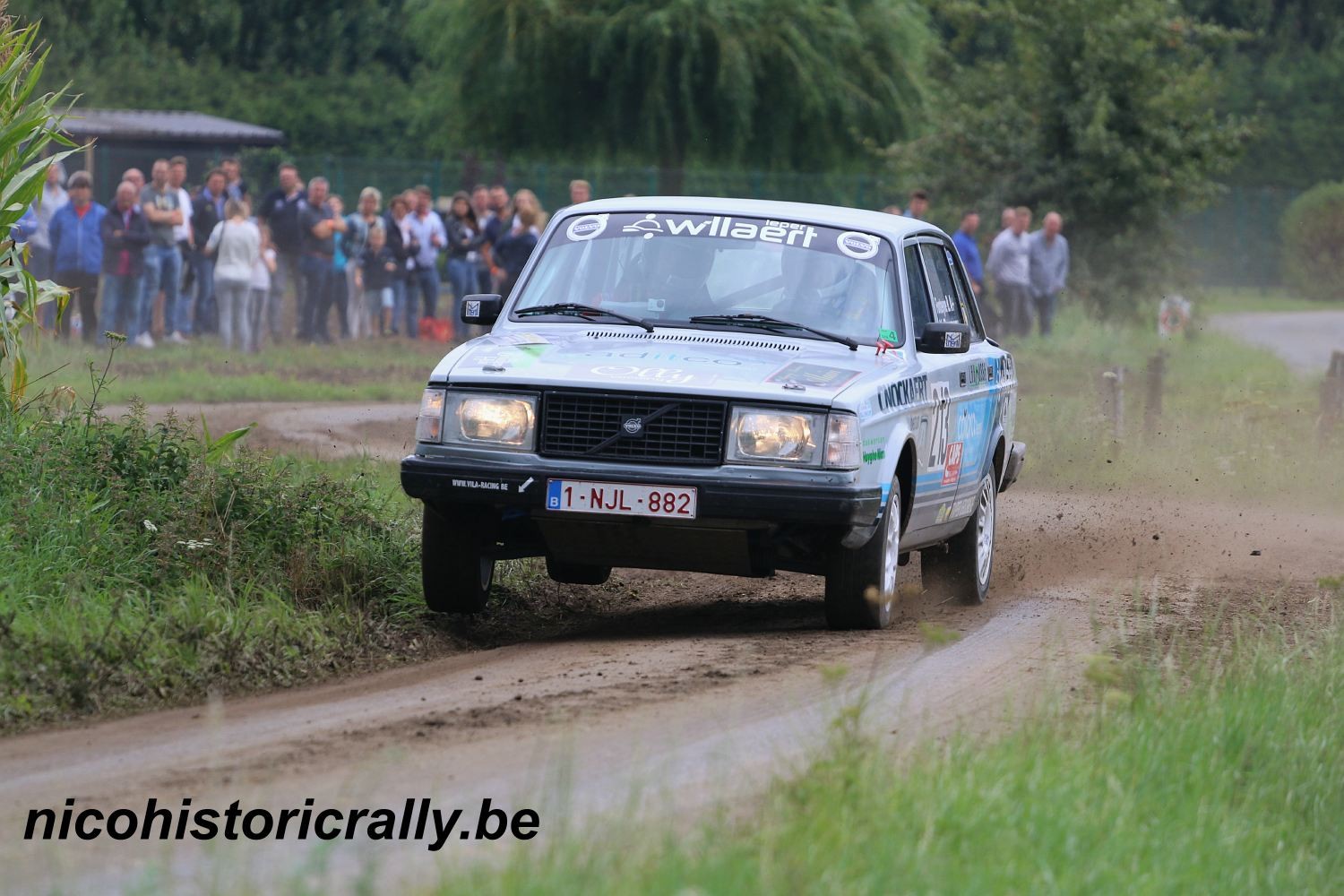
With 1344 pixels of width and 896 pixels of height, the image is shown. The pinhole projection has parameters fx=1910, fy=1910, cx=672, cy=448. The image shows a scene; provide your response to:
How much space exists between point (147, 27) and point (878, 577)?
55620 millimetres

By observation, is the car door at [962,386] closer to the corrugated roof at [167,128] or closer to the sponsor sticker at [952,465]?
the sponsor sticker at [952,465]

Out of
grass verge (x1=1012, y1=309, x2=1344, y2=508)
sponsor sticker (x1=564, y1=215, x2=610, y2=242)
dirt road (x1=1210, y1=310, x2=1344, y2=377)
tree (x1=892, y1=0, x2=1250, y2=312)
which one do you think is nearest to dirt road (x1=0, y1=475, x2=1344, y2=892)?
sponsor sticker (x1=564, y1=215, x2=610, y2=242)

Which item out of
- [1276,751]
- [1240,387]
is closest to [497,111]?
[1240,387]

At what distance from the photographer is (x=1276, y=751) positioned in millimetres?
6602

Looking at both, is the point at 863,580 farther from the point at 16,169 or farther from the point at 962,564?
the point at 16,169

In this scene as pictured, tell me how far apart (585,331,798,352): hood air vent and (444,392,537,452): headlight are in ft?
2.57

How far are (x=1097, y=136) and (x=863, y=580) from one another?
20.5m

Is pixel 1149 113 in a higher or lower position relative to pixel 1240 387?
higher

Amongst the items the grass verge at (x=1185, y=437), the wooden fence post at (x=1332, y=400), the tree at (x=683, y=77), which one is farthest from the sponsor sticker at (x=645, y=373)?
the tree at (x=683, y=77)

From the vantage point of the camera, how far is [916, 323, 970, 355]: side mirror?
8.95 metres

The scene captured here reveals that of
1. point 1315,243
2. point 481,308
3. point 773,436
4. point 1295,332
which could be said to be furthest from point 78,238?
point 1315,243

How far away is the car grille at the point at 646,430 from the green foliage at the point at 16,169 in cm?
299

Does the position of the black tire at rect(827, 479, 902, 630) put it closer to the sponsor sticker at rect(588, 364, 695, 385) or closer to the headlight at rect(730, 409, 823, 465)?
the headlight at rect(730, 409, 823, 465)

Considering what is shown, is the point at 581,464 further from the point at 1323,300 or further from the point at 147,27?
the point at 147,27
